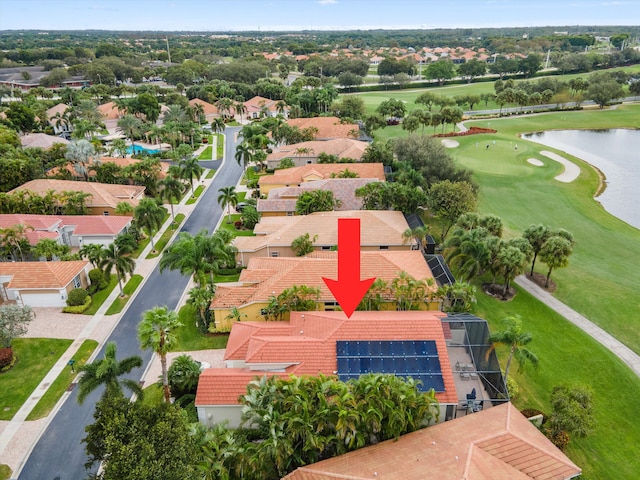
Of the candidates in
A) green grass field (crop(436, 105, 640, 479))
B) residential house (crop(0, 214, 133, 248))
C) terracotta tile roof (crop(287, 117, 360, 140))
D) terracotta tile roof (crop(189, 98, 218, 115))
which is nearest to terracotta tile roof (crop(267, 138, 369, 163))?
terracotta tile roof (crop(287, 117, 360, 140))

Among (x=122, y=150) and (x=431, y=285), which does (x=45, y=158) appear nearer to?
(x=122, y=150)

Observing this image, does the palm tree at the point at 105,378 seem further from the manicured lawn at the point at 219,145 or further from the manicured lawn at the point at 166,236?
the manicured lawn at the point at 219,145

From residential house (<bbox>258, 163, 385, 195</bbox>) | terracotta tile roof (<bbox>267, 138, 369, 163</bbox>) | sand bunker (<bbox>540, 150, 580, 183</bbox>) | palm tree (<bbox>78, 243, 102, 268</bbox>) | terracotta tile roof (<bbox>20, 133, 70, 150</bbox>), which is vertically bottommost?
palm tree (<bbox>78, 243, 102, 268</bbox>)

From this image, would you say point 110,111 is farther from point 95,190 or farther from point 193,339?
point 193,339

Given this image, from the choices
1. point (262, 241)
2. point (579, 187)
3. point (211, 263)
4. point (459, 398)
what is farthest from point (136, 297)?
point (579, 187)

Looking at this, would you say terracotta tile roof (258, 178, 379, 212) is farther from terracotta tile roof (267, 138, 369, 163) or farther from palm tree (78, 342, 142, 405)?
palm tree (78, 342, 142, 405)

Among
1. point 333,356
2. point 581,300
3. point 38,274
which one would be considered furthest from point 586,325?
point 38,274
